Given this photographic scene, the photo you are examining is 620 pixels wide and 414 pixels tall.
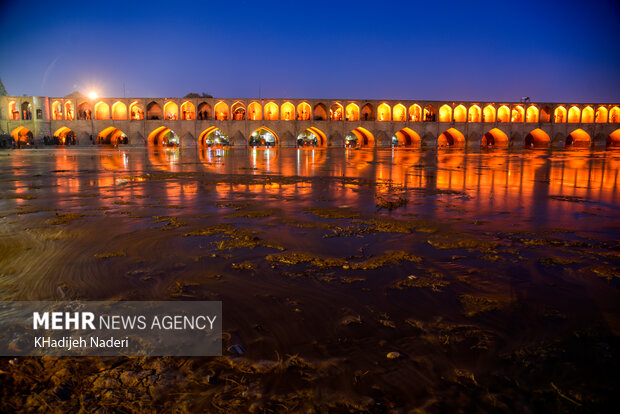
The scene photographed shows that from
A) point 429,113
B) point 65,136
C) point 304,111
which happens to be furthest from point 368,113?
point 65,136

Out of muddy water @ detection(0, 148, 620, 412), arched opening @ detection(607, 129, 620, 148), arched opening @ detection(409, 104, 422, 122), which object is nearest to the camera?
muddy water @ detection(0, 148, 620, 412)

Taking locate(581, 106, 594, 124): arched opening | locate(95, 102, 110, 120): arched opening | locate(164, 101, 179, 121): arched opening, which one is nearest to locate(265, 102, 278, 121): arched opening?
locate(164, 101, 179, 121): arched opening

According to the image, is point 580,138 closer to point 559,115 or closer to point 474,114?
point 559,115

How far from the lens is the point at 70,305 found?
201cm

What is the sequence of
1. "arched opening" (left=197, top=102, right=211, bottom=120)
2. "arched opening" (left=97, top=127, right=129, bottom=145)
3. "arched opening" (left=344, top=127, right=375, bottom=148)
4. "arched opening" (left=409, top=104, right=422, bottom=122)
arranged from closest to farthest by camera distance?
"arched opening" (left=97, top=127, right=129, bottom=145), "arched opening" (left=344, top=127, right=375, bottom=148), "arched opening" (left=197, top=102, right=211, bottom=120), "arched opening" (left=409, top=104, right=422, bottom=122)

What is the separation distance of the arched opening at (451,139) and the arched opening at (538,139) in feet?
27.9

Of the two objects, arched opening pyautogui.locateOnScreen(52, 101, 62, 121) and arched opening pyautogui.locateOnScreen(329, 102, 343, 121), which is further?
arched opening pyautogui.locateOnScreen(329, 102, 343, 121)

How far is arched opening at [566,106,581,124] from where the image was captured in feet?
141

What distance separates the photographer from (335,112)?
42.6m

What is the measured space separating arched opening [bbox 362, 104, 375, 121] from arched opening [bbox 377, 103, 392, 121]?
2.50 ft

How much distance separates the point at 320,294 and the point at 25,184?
7171 millimetres

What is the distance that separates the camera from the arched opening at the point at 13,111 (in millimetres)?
37062

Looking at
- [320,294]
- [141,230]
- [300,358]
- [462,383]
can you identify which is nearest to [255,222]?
[141,230]

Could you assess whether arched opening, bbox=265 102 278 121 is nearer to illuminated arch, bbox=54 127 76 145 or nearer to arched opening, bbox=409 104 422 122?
arched opening, bbox=409 104 422 122
